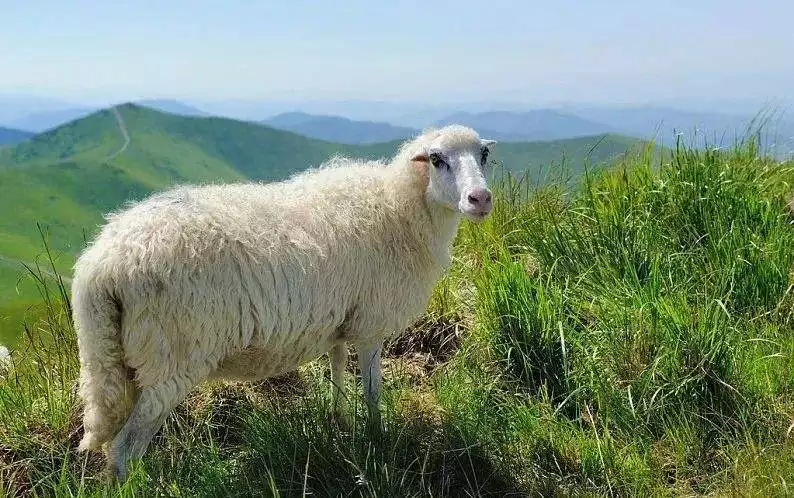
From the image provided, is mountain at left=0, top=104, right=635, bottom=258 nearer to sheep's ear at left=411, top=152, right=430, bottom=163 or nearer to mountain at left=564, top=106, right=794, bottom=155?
mountain at left=564, top=106, right=794, bottom=155

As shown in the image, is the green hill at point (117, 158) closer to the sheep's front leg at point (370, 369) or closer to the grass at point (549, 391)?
the grass at point (549, 391)

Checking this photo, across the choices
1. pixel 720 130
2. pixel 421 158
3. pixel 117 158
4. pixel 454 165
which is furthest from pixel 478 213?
pixel 117 158

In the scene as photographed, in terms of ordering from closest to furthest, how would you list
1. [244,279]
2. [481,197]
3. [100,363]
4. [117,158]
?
[100,363], [244,279], [481,197], [117,158]

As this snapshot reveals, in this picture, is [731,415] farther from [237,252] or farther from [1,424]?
[1,424]

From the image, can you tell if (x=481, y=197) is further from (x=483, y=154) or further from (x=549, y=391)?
(x=549, y=391)

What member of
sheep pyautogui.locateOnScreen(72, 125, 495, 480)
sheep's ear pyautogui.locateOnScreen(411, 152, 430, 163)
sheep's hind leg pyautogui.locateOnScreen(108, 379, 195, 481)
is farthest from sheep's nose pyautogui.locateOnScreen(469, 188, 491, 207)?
sheep's hind leg pyautogui.locateOnScreen(108, 379, 195, 481)

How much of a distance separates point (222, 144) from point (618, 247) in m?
122

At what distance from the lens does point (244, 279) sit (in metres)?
2.82

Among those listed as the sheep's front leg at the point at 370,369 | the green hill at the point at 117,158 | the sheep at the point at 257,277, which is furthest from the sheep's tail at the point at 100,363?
the green hill at the point at 117,158

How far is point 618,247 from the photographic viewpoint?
4.52m

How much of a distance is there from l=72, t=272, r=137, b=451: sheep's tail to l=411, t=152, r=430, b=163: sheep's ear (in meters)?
1.79

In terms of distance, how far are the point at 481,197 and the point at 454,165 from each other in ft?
1.14

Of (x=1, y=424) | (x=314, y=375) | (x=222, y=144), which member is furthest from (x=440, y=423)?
(x=222, y=144)

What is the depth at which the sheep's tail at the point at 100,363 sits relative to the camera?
2.61 metres
